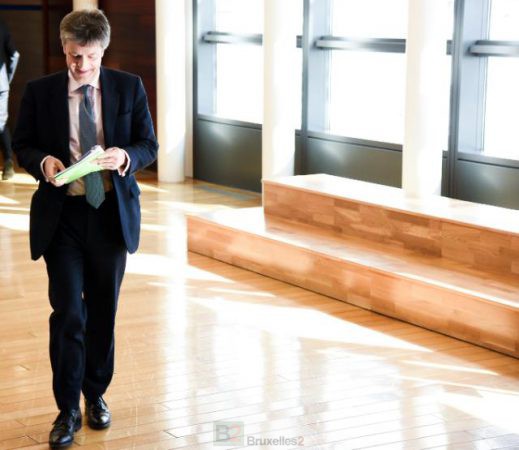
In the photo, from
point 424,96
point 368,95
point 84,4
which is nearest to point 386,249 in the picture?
point 424,96

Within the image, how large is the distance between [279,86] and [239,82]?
61.8 inches

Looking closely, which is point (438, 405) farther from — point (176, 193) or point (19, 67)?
point (19, 67)

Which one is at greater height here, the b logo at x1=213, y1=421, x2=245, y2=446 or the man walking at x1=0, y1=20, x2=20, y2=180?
the man walking at x1=0, y1=20, x2=20, y2=180

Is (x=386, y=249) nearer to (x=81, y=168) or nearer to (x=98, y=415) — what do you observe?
(x=98, y=415)

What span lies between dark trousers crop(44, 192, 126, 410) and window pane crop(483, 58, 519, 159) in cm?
388

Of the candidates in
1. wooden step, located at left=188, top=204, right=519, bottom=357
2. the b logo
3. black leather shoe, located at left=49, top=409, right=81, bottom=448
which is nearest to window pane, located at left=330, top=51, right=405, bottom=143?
wooden step, located at left=188, top=204, right=519, bottom=357

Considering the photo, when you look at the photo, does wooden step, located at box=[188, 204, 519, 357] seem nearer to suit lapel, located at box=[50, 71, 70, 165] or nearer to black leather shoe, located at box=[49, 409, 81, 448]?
black leather shoe, located at box=[49, 409, 81, 448]

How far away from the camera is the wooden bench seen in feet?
16.4

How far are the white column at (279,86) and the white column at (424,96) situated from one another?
1.62 metres

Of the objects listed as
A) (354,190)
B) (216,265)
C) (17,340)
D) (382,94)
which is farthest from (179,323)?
(382,94)

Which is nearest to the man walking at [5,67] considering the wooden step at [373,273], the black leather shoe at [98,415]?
the wooden step at [373,273]

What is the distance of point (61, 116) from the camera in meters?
3.53

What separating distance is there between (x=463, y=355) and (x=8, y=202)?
4.98 meters

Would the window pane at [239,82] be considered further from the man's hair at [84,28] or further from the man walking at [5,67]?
the man's hair at [84,28]
